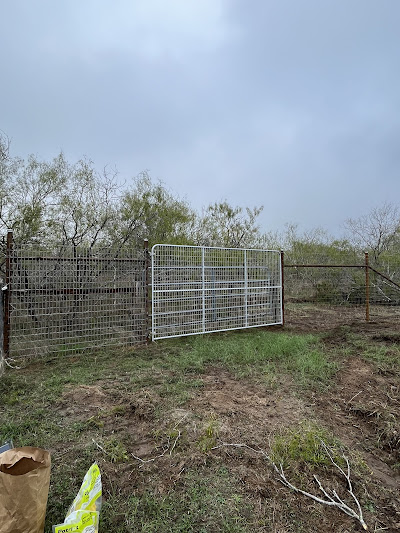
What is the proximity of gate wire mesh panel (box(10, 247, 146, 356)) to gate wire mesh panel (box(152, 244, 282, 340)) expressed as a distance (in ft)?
1.21

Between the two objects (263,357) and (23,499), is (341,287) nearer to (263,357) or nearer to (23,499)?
(263,357)

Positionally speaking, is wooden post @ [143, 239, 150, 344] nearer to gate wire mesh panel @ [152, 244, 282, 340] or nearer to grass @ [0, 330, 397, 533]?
gate wire mesh panel @ [152, 244, 282, 340]

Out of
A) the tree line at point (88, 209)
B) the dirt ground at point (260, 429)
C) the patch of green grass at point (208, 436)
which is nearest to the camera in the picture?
the dirt ground at point (260, 429)

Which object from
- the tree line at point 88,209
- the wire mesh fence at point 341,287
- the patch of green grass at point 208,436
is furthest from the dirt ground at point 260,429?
the wire mesh fence at point 341,287

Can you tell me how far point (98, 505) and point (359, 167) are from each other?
15840 millimetres

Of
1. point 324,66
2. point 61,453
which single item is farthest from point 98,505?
point 324,66

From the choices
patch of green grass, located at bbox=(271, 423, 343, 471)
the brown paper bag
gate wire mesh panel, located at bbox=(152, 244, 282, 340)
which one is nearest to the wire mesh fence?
gate wire mesh panel, located at bbox=(152, 244, 282, 340)

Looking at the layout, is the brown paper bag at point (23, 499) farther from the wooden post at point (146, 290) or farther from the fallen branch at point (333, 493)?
the wooden post at point (146, 290)

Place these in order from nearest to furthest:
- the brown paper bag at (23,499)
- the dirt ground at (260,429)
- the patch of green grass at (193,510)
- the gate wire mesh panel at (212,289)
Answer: the brown paper bag at (23,499)
the patch of green grass at (193,510)
the dirt ground at (260,429)
the gate wire mesh panel at (212,289)

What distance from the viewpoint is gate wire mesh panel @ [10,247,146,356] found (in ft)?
13.6

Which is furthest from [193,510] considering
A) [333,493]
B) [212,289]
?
[212,289]

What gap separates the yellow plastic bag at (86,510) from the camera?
1322 millimetres

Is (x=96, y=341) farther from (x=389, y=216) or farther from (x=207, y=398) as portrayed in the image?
(x=389, y=216)

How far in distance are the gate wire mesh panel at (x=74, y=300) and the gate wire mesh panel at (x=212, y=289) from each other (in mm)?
368
